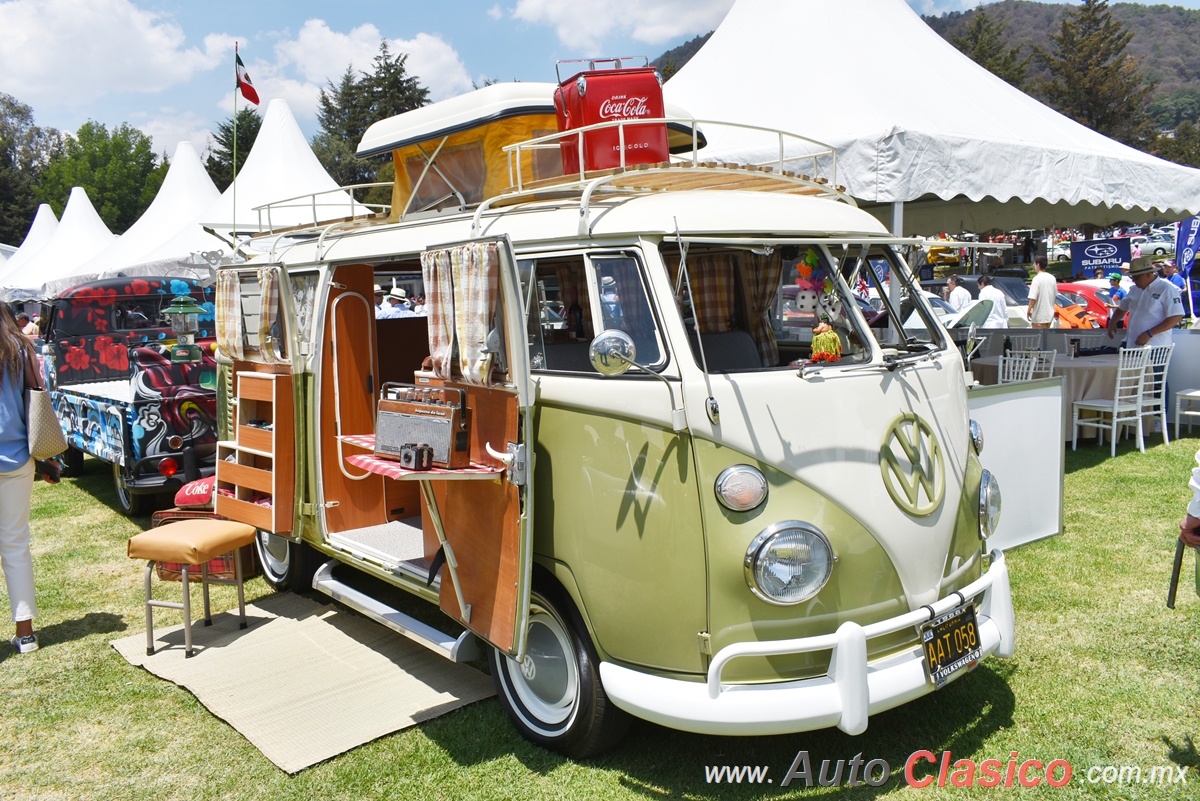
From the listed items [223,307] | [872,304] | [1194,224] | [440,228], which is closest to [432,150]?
[440,228]

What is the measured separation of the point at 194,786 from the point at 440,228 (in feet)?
8.84

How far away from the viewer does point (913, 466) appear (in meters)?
3.44

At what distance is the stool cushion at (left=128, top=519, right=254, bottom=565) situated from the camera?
482cm

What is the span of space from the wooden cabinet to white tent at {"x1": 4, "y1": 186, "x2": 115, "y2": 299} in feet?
76.9

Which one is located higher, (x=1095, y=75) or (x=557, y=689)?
(x=1095, y=75)

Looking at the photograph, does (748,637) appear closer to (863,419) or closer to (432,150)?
(863,419)

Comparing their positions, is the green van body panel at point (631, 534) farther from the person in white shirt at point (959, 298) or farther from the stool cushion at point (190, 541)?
the person in white shirt at point (959, 298)

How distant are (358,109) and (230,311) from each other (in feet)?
166

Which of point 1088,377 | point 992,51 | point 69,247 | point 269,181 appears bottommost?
point 1088,377

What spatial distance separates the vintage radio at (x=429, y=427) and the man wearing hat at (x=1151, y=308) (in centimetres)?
803

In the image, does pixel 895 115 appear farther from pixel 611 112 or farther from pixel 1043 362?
pixel 611 112

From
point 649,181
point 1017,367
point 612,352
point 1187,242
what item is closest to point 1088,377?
point 1017,367

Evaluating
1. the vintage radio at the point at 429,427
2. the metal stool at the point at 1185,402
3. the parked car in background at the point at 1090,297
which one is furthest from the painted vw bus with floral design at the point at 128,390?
the parked car in background at the point at 1090,297

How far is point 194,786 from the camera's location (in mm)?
3648
